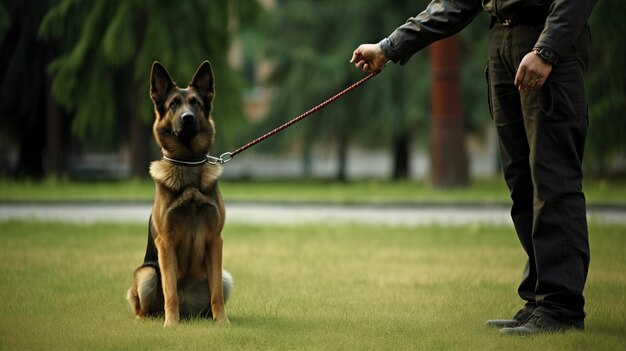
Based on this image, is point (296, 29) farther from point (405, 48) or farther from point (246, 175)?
point (405, 48)

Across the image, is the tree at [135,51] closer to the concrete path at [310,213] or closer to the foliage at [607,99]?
the concrete path at [310,213]

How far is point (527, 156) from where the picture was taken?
558 cm

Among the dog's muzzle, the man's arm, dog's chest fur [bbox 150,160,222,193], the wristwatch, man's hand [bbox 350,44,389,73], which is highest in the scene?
the man's arm

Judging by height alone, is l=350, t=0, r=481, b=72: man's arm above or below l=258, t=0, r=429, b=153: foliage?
below

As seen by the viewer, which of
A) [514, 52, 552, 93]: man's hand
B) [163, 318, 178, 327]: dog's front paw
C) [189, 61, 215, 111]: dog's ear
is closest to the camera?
[514, 52, 552, 93]: man's hand

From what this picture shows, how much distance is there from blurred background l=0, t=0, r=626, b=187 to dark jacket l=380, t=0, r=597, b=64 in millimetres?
13380

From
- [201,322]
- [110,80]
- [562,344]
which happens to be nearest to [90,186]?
[110,80]

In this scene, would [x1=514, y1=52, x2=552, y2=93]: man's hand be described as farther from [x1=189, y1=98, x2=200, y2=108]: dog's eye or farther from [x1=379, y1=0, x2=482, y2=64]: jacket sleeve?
[x1=189, y1=98, x2=200, y2=108]: dog's eye

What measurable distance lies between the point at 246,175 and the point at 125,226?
719 inches

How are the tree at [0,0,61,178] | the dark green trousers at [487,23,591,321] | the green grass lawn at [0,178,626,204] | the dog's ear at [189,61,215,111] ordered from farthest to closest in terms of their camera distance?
1. the tree at [0,0,61,178]
2. the green grass lawn at [0,178,626,204]
3. the dog's ear at [189,61,215,111]
4. the dark green trousers at [487,23,591,321]

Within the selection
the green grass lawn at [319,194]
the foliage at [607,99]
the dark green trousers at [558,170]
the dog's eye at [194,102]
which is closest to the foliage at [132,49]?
the green grass lawn at [319,194]

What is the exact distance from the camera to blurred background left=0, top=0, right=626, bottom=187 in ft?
66.7

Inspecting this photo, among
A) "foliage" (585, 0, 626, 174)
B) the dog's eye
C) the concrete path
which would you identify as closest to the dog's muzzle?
the dog's eye

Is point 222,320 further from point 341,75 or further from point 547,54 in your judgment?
point 341,75
